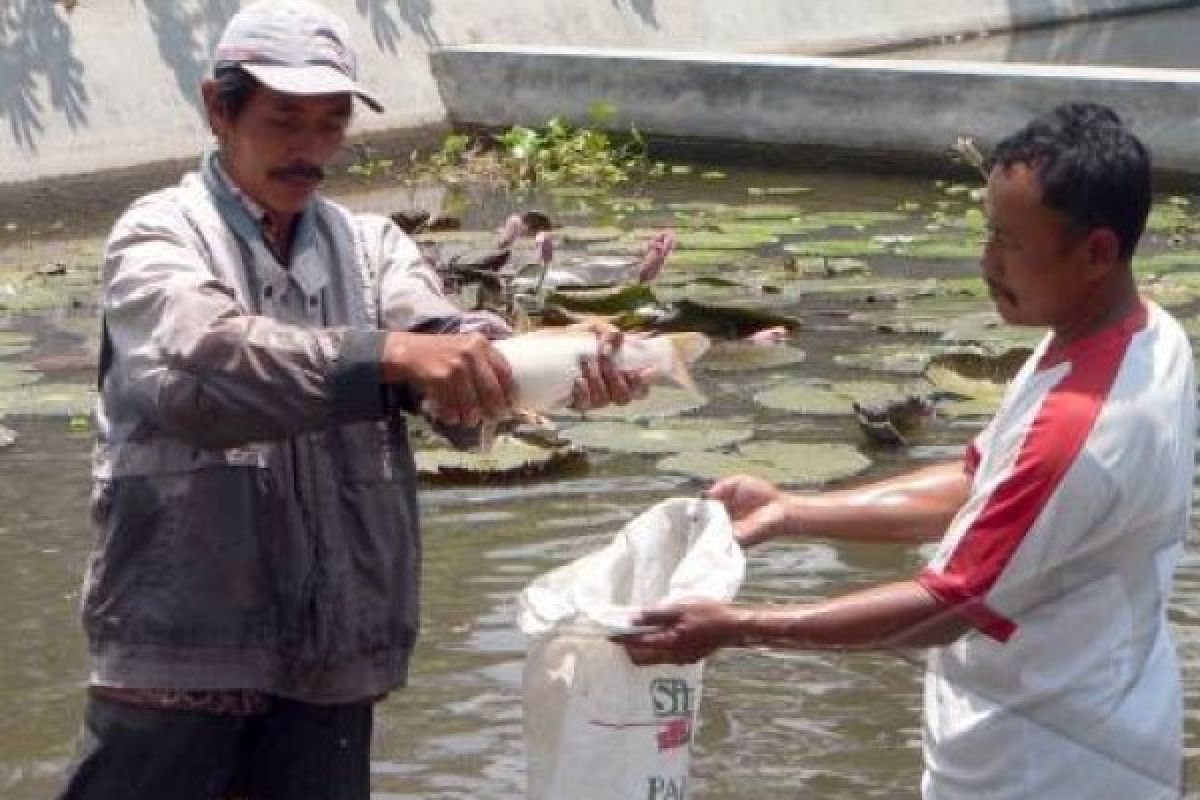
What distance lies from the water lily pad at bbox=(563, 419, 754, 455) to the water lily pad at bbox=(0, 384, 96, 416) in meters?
1.53

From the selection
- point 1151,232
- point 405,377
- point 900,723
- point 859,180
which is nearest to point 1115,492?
point 405,377

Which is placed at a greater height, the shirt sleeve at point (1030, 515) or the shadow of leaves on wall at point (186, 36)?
the shirt sleeve at point (1030, 515)

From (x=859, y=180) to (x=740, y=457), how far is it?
20.0 ft

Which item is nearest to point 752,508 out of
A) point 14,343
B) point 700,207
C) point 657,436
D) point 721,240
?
point 657,436

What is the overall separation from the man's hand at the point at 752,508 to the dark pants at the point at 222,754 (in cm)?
54

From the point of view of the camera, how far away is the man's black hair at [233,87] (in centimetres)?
315

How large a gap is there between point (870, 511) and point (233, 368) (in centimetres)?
87

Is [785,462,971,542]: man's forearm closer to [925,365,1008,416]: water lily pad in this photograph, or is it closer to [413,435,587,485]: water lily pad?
[413,435,587,485]: water lily pad

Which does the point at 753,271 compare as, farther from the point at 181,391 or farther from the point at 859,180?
the point at 181,391

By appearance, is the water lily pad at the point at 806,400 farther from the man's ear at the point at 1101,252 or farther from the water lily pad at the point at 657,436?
the man's ear at the point at 1101,252

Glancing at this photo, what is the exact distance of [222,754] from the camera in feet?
10.8

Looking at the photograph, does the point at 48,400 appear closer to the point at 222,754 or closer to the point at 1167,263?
the point at 1167,263

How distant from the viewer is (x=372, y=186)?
13.2 m

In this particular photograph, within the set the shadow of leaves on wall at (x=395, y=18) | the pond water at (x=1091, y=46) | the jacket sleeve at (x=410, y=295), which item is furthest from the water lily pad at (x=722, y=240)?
the pond water at (x=1091, y=46)
